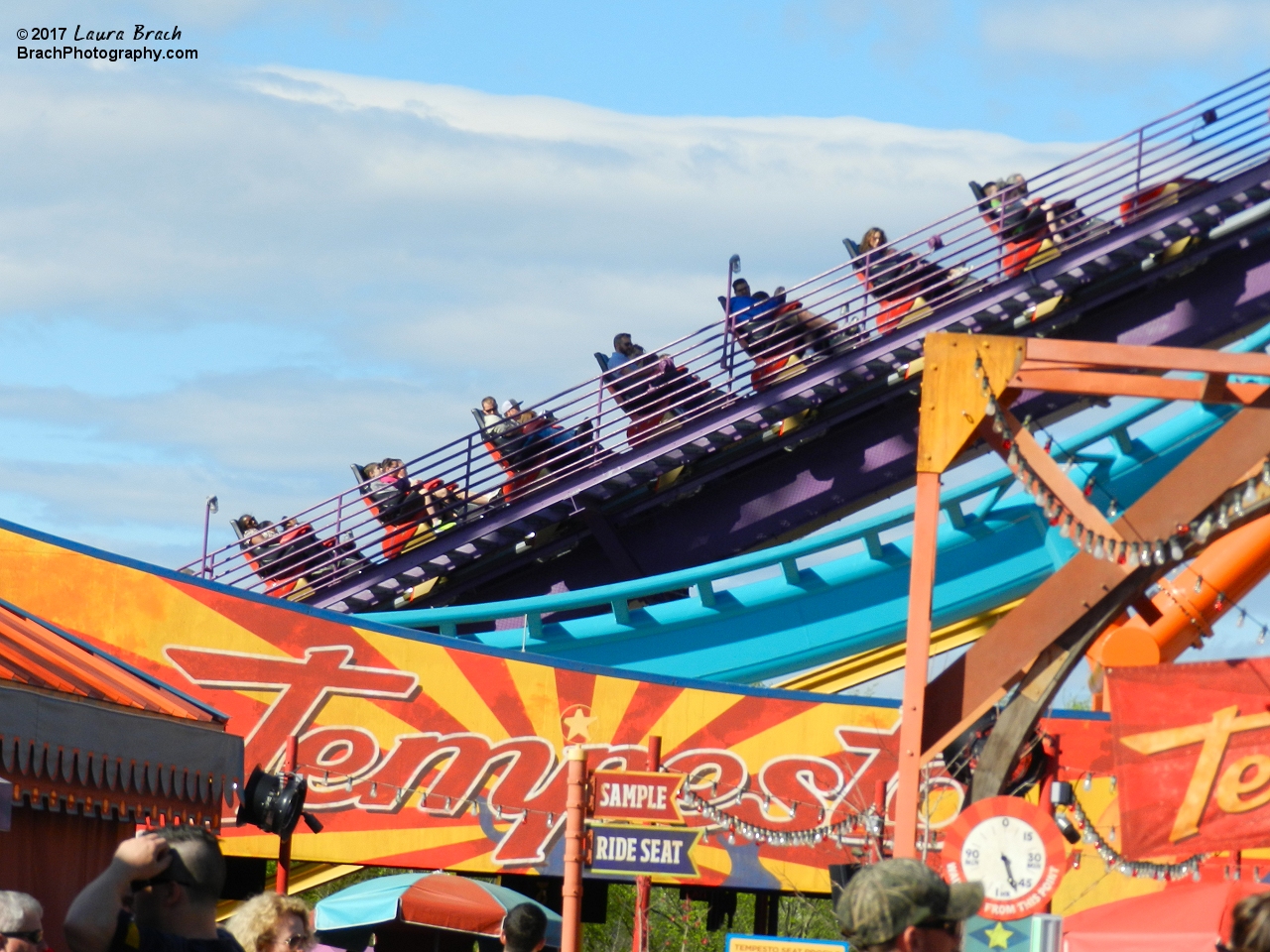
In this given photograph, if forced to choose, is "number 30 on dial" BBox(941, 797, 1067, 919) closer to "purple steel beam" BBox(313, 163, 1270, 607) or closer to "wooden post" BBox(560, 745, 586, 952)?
"wooden post" BBox(560, 745, 586, 952)


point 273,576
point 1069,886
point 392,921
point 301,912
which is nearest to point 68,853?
point 301,912

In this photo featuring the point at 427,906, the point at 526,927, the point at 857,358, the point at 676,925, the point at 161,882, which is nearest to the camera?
the point at 161,882

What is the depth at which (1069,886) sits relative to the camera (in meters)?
16.2

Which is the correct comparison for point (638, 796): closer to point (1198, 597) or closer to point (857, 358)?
point (1198, 597)

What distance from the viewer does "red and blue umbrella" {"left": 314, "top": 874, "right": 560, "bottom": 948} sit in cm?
1387

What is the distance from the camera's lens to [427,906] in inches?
550

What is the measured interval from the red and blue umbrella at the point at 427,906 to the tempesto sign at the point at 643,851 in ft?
11.9

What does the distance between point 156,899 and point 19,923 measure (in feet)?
3.94

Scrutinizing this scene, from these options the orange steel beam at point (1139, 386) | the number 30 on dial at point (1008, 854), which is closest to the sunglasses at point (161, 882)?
the number 30 on dial at point (1008, 854)

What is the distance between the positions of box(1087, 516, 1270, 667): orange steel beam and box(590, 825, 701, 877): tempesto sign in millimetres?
5576

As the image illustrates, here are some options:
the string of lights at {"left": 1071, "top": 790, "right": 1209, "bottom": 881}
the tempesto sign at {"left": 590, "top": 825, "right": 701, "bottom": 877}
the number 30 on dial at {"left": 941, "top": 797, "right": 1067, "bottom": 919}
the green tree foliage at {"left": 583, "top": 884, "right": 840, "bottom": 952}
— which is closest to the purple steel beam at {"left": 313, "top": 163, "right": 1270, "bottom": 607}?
the string of lights at {"left": 1071, "top": 790, "right": 1209, "bottom": 881}

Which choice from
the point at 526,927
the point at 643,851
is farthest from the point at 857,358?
the point at 526,927

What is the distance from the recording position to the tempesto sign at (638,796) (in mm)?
10906

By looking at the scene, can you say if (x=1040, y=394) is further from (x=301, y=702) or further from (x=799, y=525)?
(x=301, y=702)
